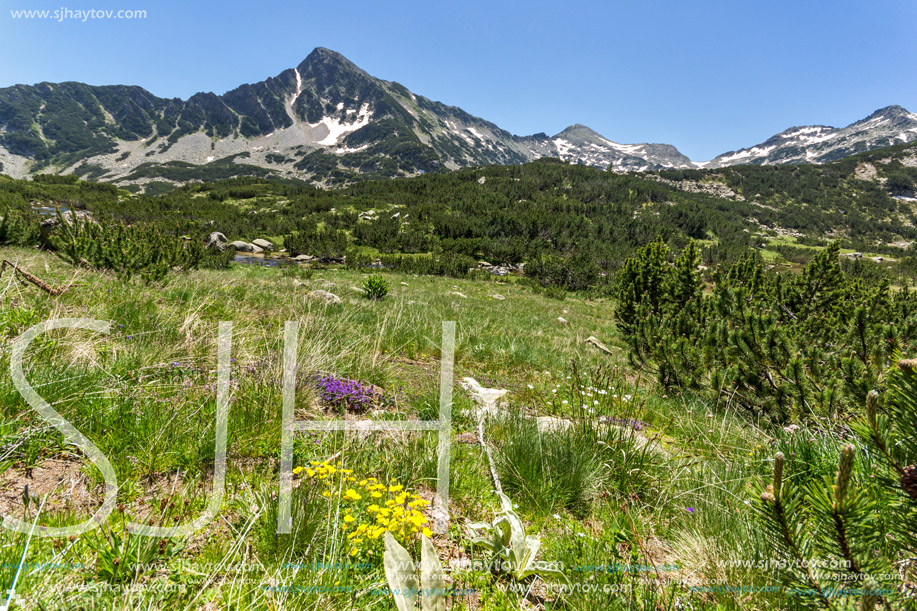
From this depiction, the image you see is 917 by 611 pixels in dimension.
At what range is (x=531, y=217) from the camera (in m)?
53.9

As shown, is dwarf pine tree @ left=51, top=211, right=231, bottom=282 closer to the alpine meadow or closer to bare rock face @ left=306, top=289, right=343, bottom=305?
the alpine meadow

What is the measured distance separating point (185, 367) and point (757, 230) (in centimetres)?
9747

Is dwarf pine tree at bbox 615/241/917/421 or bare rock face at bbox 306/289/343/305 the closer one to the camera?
dwarf pine tree at bbox 615/241/917/421

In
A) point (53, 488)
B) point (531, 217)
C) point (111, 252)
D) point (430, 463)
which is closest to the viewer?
point (53, 488)

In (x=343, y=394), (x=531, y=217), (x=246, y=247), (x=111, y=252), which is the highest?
(x=531, y=217)

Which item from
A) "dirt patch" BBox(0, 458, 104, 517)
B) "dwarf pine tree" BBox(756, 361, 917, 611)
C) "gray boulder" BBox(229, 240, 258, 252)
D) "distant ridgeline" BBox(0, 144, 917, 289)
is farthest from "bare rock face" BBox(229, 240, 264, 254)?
"dwarf pine tree" BBox(756, 361, 917, 611)

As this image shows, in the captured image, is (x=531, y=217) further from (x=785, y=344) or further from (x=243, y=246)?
(x=785, y=344)

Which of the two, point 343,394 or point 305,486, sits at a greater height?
point 305,486

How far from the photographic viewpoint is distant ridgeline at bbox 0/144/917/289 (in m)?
41.9

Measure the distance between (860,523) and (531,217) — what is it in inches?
2184

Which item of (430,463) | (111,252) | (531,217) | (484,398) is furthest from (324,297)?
(531,217)

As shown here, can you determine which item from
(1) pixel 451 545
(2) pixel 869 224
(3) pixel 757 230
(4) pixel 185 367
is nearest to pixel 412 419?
(1) pixel 451 545

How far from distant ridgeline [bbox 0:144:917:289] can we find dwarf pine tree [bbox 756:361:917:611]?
19960 millimetres

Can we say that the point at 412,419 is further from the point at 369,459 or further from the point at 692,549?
the point at 692,549
